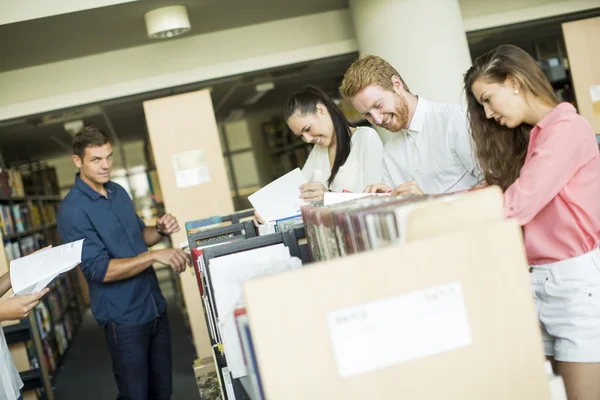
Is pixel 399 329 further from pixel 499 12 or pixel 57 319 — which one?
pixel 57 319

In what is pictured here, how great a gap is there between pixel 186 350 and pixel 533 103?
485 centimetres

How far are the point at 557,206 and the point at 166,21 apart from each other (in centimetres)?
330

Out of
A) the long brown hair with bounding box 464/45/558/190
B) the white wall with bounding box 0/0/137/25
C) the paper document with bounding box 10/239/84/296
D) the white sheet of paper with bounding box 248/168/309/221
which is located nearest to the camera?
the long brown hair with bounding box 464/45/558/190

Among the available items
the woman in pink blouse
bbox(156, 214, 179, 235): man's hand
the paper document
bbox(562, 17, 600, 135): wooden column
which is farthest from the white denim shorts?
bbox(562, 17, 600, 135): wooden column

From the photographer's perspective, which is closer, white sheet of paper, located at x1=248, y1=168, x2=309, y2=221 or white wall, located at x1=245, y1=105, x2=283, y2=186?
white sheet of paper, located at x1=248, y1=168, x2=309, y2=221

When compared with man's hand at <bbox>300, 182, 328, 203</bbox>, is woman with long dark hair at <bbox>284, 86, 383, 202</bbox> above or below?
above

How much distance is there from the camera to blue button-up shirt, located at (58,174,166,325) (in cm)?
299

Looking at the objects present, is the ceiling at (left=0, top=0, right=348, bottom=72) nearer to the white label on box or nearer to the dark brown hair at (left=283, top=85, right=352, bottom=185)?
the dark brown hair at (left=283, top=85, right=352, bottom=185)

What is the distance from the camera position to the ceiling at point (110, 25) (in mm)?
4066

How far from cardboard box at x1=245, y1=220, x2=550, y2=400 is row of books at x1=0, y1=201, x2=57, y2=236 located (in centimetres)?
486

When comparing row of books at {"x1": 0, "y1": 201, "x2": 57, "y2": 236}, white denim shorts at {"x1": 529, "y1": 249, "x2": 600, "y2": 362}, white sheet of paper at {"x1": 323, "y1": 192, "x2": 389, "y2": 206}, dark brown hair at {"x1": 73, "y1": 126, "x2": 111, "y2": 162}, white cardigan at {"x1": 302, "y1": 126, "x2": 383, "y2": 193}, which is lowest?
white denim shorts at {"x1": 529, "y1": 249, "x2": 600, "y2": 362}

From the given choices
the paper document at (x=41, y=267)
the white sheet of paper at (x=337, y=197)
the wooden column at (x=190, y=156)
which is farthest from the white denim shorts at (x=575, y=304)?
the wooden column at (x=190, y=156)

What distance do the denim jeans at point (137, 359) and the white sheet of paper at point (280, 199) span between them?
4.06 feet

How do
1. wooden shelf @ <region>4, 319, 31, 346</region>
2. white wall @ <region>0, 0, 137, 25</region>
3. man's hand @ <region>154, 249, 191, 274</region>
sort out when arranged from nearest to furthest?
man's hand @ <region>154, 249, 191, 274</region>, white wall @ <region>0, 0, 137, 25</region>, wooden shelf @ <region>4, 319, 31, 346</region>
